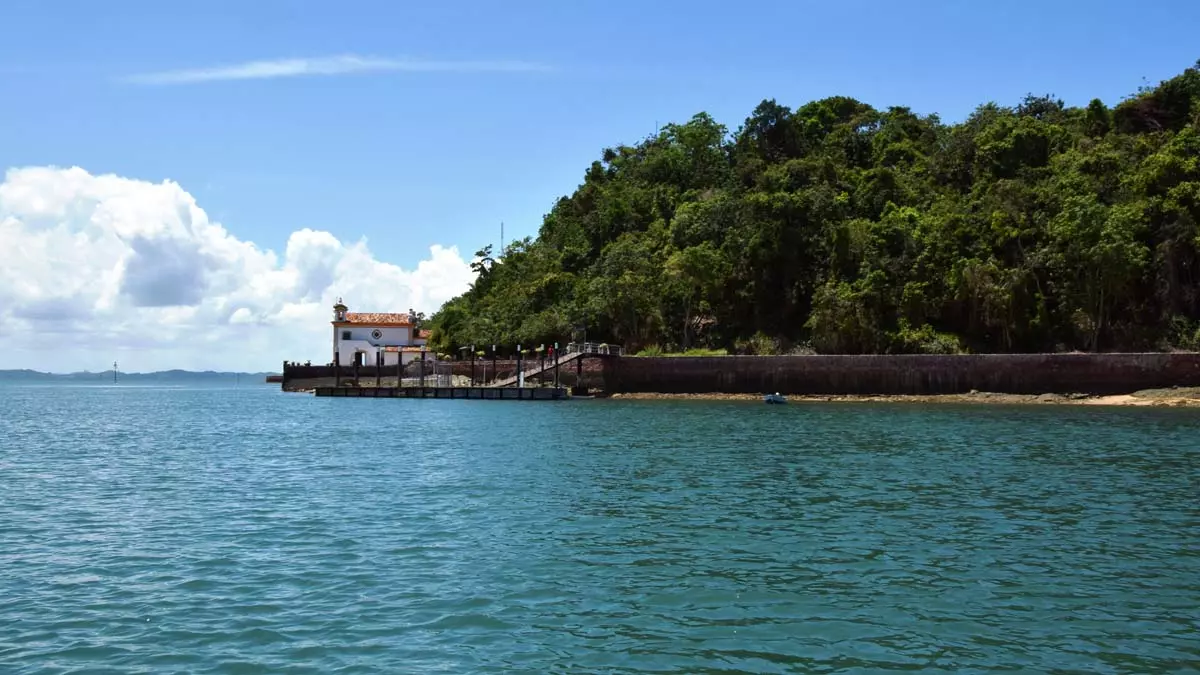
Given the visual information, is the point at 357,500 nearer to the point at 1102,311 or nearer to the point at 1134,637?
the point at 1134,637

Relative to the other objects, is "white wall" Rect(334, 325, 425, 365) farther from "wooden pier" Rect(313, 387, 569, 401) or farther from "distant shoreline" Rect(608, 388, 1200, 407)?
"distant shoreline" Rect(608, 388, 1200, 407)

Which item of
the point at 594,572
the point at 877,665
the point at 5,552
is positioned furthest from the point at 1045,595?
the point at 5,552

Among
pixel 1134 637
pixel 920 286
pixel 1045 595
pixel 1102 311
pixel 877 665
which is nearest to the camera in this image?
pixel 877 665

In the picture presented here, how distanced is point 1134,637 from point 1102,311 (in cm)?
5078

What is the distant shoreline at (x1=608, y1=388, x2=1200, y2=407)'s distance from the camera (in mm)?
48750

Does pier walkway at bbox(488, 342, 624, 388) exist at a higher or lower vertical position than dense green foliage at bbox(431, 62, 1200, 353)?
lower

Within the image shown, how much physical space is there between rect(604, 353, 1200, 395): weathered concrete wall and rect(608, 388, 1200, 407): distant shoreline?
41cm

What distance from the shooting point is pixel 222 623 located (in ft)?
35.9

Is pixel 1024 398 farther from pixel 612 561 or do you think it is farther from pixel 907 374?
pixel 612 561

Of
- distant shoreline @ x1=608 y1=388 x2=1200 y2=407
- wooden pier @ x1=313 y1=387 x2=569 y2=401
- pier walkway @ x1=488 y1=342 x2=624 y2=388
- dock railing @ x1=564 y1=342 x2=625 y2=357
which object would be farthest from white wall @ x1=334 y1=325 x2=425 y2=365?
distant shoreline @ x1=608 y1=388 x2=1200 y2=407

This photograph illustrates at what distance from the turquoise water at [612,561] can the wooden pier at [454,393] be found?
33795 millimetres

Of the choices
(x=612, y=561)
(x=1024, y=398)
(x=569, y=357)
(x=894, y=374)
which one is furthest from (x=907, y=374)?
(x=612, y=561)

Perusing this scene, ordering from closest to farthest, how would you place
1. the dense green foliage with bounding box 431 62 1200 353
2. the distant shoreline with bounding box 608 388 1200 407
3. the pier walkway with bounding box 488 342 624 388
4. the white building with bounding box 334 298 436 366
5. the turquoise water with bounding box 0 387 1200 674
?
the turquoise water with bounding box 0 387 1200 674 → the distant shoreline with bounding box 608 388 1200 407 → the dense green foliage with bounding box 431 62 1200 353 → the pier walkway with bounding box 488 342 624 388 → the white building with bounding box 334 298 436 366

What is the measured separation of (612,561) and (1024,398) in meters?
45.8
